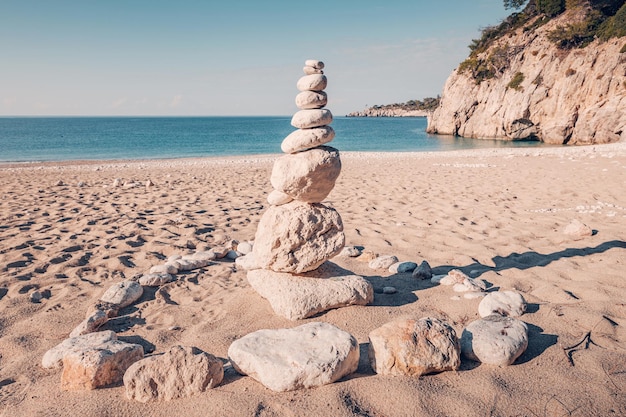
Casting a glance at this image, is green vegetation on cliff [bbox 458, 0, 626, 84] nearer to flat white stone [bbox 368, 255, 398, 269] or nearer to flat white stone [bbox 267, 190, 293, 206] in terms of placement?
flat white stone [bbox 368, 255, 398, 269]

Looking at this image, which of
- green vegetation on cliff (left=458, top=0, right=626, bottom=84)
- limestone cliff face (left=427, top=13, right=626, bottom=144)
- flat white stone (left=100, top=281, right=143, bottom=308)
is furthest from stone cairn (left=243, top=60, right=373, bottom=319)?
green vegetation on cliff (left=458, top=0, right=626, bottom=84)

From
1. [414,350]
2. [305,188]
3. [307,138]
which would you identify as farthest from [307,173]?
[414,350]

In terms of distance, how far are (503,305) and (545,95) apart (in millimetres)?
35644

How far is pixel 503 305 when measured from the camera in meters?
3.82

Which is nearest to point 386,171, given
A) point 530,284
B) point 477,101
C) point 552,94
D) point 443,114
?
point 530,284

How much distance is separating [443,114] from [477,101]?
502cm

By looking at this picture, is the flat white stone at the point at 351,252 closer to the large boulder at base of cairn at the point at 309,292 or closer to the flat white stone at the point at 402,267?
the flat white stone at the point at 402,267

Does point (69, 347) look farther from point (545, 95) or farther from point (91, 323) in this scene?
point (545, 95)

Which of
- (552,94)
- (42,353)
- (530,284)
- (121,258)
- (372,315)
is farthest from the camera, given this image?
(552,94)

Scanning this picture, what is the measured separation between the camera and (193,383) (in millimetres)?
2766

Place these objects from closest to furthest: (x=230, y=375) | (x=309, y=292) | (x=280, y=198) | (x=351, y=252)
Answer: (x=230, y=375) < (x=309, y=292) < (x=280, y=198) < (x=351, y=252)

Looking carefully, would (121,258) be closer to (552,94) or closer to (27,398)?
(27,398)

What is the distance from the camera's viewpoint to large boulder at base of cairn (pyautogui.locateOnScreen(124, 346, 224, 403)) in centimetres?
271

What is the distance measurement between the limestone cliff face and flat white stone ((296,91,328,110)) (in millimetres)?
29181
